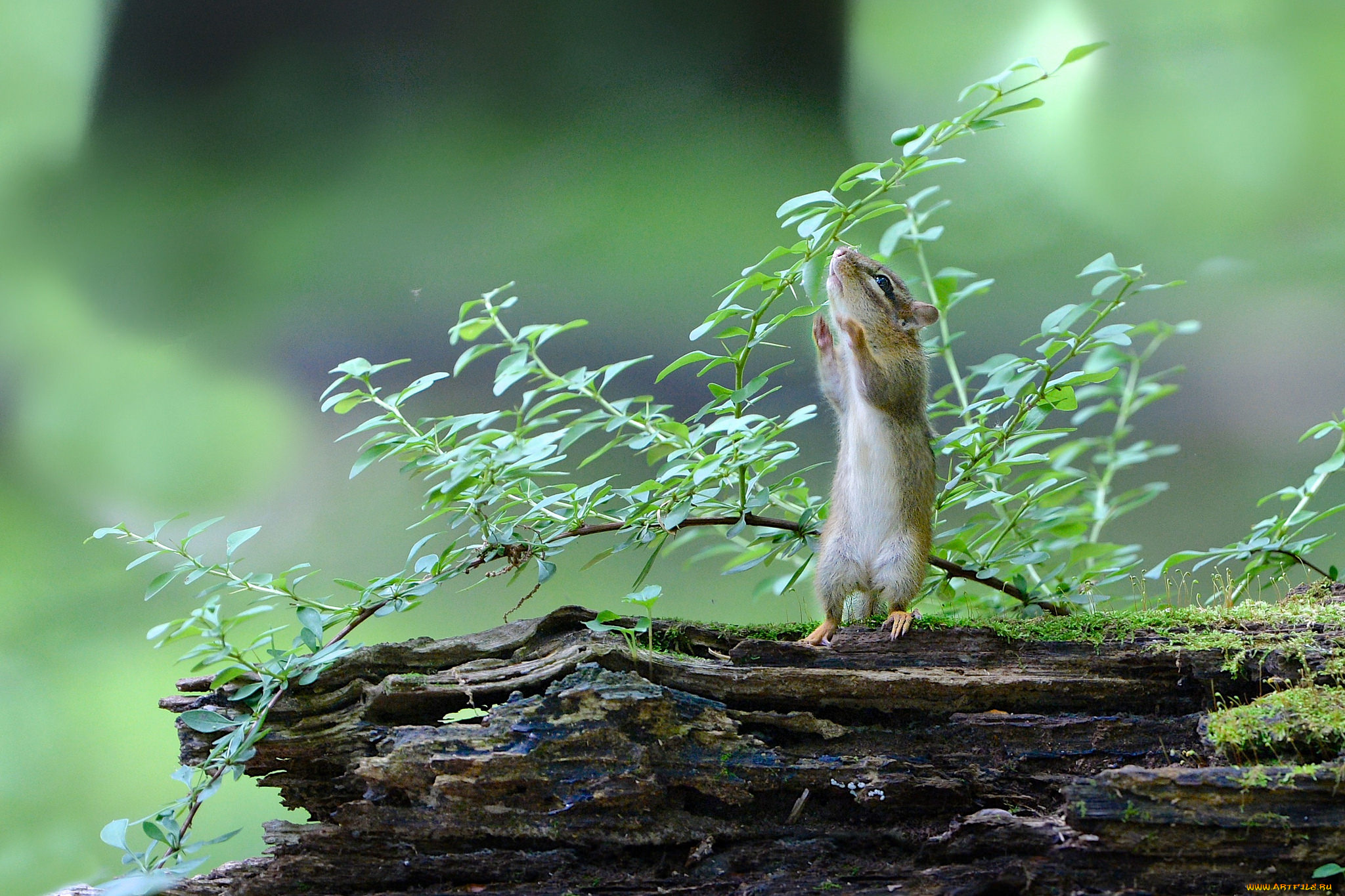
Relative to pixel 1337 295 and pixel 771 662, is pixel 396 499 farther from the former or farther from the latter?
pixel 1337 295

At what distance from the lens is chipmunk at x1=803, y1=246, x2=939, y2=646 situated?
2.72m

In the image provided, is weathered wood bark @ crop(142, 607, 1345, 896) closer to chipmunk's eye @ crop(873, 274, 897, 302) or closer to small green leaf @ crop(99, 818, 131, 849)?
small green leaf @ crop(99, 818, 131, 849)

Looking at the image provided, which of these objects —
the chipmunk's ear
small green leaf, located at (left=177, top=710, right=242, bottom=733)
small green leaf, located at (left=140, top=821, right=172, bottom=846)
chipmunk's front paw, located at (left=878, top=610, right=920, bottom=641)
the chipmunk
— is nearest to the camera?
small green leaf, located at (left=140, top=821, right=172, bottom=846)

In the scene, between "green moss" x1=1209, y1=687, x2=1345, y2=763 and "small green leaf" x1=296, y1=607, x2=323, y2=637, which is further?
"small green leaf" x1=296, y1=607, x2=323, y2=637

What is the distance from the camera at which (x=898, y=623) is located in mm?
2465

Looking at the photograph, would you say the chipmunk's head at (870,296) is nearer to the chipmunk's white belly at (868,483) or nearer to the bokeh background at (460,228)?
the chipmunk's white belly at (868,483)

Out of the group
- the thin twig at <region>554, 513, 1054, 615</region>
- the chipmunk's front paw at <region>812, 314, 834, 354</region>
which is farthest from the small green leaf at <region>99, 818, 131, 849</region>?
the chipmunk's front paw at <region>812, 314, 834, 354</region>

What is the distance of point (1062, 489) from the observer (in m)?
3.09

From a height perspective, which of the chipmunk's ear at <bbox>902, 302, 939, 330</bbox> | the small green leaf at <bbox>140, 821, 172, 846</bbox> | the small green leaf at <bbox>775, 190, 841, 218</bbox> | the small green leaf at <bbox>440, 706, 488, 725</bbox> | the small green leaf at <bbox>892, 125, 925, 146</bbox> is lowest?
the small green leaf at <bbox>140, 821, 172, 846</bbox>

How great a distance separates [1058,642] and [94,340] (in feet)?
12.9

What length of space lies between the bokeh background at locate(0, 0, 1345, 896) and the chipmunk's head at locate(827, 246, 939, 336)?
2.74 ft

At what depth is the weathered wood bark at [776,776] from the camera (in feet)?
6.25

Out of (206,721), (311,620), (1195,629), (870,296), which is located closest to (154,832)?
(206,721)

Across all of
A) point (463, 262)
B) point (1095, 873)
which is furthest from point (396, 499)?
point (1095, 873)
